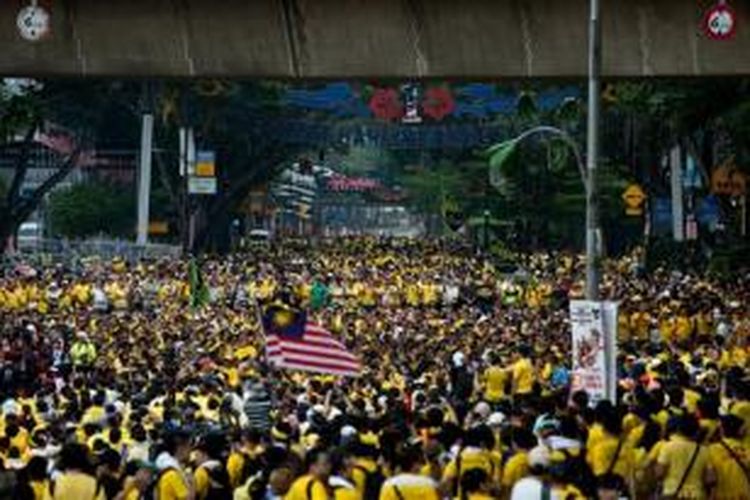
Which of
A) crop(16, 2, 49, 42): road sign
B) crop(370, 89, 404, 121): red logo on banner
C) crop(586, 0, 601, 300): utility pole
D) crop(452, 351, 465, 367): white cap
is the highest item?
crop(370, 89, 404, 121): red logo on banner

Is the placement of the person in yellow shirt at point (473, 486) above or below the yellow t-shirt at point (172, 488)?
above

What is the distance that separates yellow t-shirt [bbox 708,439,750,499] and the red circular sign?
8.57 meters

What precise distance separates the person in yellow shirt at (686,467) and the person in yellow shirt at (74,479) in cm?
439

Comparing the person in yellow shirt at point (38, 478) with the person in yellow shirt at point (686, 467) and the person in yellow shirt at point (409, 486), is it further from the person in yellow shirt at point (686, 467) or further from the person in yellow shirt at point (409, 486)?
the person in yellow shirt at point (686, 467)

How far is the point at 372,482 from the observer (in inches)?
515

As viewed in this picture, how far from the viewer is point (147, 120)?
218 feet

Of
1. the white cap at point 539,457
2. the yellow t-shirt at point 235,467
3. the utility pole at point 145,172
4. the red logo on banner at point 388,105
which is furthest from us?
the utility pole at point 145,172

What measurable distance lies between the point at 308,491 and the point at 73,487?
1.91 metres

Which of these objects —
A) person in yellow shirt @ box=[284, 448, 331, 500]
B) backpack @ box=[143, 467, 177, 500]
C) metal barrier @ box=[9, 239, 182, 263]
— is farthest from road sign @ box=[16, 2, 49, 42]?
metal barrier @ box=[9, 239, 182, 263]

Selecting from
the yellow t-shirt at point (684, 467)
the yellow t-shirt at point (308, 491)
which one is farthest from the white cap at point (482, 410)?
the yellow t-shirt at point (308, 491)

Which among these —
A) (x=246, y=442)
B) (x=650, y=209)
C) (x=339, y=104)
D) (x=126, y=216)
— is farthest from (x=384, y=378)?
(x=126, y=216)

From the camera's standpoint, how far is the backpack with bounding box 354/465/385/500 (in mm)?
13023

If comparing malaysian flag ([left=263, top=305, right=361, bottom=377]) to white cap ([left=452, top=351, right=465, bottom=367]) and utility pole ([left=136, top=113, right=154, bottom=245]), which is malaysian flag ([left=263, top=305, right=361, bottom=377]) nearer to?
white cap ([left=452, top=351, right=465, bottom=367])

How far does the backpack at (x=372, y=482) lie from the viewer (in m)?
13.0
